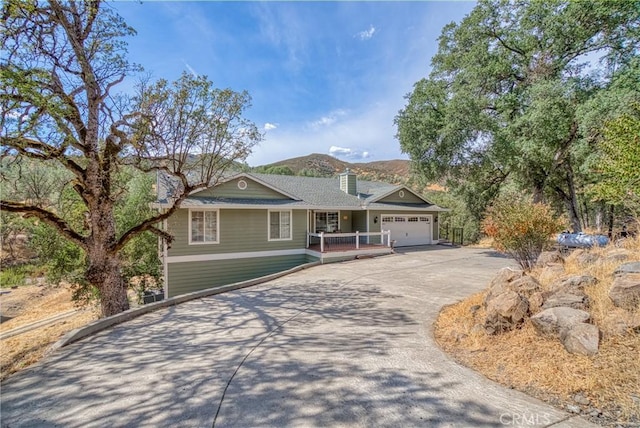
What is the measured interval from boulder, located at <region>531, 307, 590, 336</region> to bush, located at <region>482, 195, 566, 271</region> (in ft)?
11.7

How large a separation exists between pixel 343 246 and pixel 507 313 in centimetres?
1093

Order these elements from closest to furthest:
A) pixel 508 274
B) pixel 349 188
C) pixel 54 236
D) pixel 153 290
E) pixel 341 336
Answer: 1. pixel 341 336
2. pixel 508 274
3. pixel 54 236
4. pixel 153 290
5. pixel 349 188

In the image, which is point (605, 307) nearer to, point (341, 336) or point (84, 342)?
point (341, 336)

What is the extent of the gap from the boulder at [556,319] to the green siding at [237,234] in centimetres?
1117

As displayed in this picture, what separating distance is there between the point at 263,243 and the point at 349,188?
25.5ft

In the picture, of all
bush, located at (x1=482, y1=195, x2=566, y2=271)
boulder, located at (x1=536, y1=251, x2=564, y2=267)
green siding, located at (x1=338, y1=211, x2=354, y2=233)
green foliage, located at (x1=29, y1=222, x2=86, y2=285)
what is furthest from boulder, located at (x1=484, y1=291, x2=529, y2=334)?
green foliage, located at (x1=29, y1=222, x2=86, y2=285)

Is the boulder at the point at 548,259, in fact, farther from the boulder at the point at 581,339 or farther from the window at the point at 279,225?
the window at the point at 279,225

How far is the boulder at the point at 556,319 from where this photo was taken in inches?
147

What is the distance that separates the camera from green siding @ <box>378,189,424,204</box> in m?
18.8

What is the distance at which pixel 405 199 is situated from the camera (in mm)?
19453

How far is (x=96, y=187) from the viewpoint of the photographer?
756cm

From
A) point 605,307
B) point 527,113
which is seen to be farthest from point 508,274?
point 527,113

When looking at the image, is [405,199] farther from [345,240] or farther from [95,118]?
[95,118]

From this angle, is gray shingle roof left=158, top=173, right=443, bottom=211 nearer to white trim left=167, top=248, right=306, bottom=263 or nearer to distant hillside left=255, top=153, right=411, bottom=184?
white trim left=167, top=248, right=306, bottom=263
